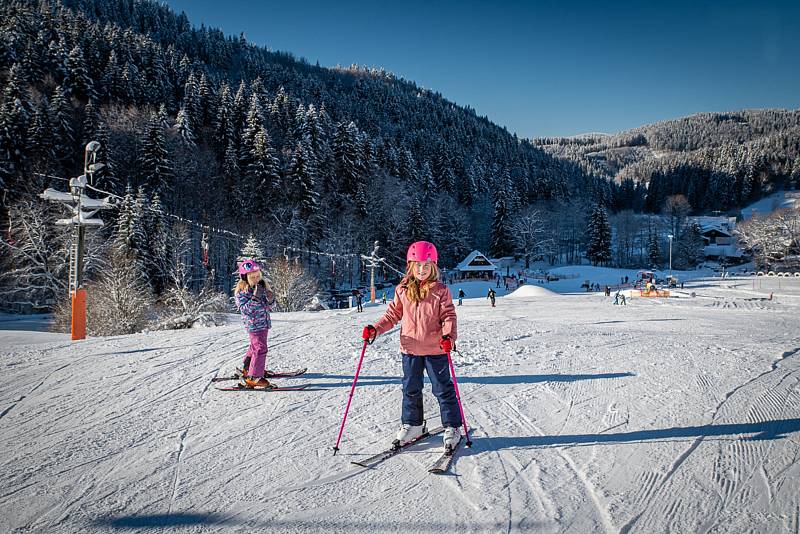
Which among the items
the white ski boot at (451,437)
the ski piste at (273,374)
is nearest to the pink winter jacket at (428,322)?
the white ski boot at (451,437)

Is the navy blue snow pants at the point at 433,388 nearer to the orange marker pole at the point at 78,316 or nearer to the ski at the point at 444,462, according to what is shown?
the ski at the point at 444,462

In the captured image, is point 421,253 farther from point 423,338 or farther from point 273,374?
point 273,374

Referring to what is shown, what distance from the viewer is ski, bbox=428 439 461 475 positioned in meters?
2.95

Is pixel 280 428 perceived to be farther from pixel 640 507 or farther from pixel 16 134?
pixel 16 134

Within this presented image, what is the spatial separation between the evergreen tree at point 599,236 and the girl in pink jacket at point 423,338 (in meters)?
61.4

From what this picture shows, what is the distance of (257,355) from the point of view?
5117mm

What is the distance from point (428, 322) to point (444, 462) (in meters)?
1.09

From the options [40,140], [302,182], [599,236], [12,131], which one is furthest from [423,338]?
[599,236]

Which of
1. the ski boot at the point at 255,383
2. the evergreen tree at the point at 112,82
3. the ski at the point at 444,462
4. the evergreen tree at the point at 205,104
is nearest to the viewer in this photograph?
the ski at the point at 444,462

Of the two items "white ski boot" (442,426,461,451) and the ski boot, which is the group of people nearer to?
"white ski boot" (442,426,461,451)

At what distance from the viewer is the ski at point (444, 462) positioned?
2.95 metres

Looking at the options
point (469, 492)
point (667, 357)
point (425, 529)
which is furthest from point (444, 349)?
point (667, 357)

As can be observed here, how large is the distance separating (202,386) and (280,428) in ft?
6.44

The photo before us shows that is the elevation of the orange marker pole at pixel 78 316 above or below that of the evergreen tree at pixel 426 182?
below
